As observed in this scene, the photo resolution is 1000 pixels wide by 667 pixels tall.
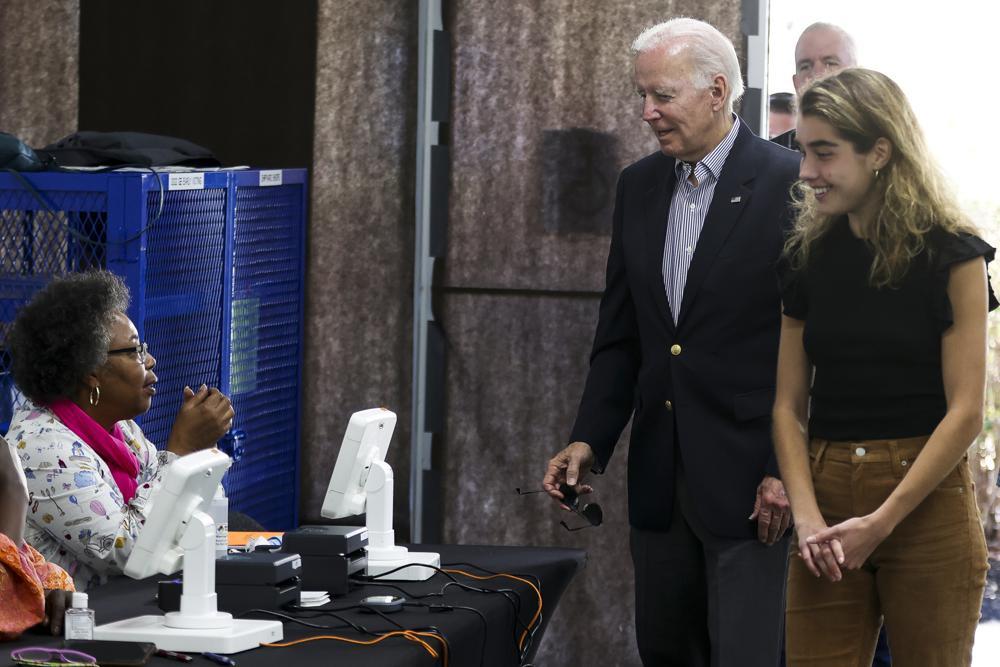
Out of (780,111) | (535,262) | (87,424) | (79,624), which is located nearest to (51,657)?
(79,624)

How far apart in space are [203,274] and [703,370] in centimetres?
173

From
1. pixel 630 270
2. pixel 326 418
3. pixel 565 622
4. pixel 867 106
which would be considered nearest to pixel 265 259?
pixel 326 418

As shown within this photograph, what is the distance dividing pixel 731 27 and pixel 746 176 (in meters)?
1.53

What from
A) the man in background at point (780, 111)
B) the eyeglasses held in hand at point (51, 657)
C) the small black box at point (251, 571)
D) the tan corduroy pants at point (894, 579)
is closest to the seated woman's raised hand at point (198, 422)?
the small black box at point (251, 571)

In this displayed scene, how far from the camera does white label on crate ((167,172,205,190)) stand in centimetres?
374

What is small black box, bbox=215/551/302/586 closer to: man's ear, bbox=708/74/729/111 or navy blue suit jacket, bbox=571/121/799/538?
navy blue suit jacket, bbox=571/121/799/538

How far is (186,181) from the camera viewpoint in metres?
3.81

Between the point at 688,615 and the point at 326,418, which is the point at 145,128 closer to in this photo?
the point at 326,418

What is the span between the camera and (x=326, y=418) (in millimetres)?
4625

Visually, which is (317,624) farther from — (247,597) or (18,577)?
(18,577)

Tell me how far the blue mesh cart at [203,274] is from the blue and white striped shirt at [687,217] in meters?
1.44

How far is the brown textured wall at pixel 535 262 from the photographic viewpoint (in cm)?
437

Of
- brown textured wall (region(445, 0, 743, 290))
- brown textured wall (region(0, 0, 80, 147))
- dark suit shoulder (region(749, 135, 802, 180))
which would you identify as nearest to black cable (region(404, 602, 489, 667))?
dark suit shoulder (region(749, 135, 802, 180))

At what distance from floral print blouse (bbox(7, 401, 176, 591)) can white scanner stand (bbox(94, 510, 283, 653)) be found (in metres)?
0.57
